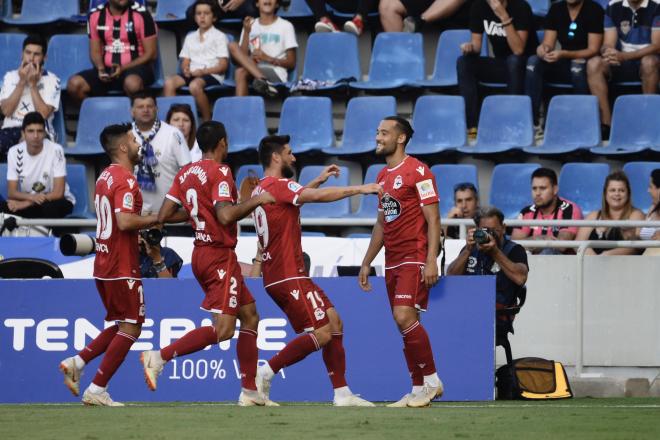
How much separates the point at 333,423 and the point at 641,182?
6836mm

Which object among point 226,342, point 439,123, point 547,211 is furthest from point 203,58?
point 226,342

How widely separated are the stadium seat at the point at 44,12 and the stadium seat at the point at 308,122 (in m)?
3.60

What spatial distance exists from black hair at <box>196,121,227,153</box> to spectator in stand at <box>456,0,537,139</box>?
563 centimetres

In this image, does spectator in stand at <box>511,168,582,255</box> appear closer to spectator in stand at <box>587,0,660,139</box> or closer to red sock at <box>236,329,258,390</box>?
spectator in stand at <box>587,0,660,139</box>

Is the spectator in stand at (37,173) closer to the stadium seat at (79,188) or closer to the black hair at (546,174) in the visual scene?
the stadium seat at (79,188)

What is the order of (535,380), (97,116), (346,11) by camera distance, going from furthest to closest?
1. (346,11)
2. (97,116)
3. (535,380)

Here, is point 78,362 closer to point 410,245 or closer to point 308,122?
point 410,245

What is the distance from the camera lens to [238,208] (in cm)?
903

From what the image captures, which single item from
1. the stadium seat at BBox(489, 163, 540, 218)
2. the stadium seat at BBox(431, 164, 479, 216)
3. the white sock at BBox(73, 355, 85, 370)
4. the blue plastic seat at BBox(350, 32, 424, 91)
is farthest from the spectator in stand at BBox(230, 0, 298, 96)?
the white sock at BBox(73, 355, 85, 370)

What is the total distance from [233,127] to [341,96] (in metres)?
1.49

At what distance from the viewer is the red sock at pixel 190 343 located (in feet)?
29.9

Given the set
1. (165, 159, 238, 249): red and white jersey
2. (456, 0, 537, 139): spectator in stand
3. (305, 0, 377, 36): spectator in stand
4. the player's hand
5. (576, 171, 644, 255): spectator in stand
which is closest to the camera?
(165, 159, 238, 249): red and white jersey

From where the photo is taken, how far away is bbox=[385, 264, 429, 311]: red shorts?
9.37m

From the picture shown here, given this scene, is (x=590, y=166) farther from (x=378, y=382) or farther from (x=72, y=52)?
(x=72, y=52)
